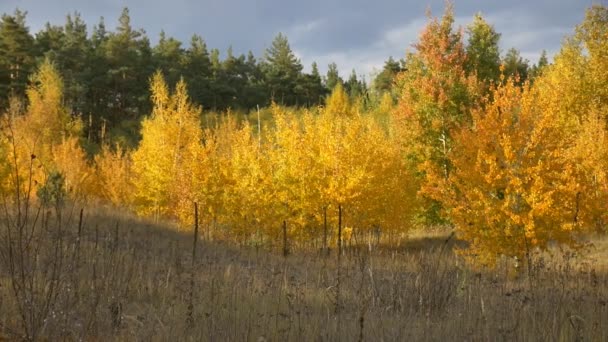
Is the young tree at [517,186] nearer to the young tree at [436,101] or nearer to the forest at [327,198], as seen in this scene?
the forest at [327,198]

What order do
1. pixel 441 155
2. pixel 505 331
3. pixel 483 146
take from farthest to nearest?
pixel 441 155, pixel 483 146, pixel 505 331

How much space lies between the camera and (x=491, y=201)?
10.6 m

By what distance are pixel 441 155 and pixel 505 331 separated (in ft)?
58.3

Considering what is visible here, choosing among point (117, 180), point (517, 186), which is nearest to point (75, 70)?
point (117, 180)

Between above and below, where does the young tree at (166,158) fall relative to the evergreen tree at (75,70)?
below

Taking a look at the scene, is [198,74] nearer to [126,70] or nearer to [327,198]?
[126,70]

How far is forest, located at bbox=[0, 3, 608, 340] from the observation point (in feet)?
13.4

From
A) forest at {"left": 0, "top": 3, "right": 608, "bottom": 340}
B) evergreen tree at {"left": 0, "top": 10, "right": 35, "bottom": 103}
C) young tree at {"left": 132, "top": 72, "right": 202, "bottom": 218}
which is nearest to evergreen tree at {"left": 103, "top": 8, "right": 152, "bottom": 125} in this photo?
forest at {"left": 0, "top": 3, "right": 608, "bottom": 340}

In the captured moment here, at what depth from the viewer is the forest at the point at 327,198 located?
13.4 feet

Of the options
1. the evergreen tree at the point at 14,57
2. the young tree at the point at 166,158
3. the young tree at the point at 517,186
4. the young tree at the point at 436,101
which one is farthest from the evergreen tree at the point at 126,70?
the young tree at the point at 517,186

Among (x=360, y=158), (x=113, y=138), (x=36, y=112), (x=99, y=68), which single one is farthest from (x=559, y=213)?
(x=99, y=68)

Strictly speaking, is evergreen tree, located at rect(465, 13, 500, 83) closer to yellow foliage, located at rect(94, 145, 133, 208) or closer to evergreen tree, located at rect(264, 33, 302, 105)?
yellow foliage, located at rect(94, 145, 133, 208)

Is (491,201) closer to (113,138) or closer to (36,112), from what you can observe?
(36,112)

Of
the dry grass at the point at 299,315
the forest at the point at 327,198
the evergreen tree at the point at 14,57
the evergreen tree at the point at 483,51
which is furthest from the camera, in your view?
the evergreen tree at the point at 14,57
